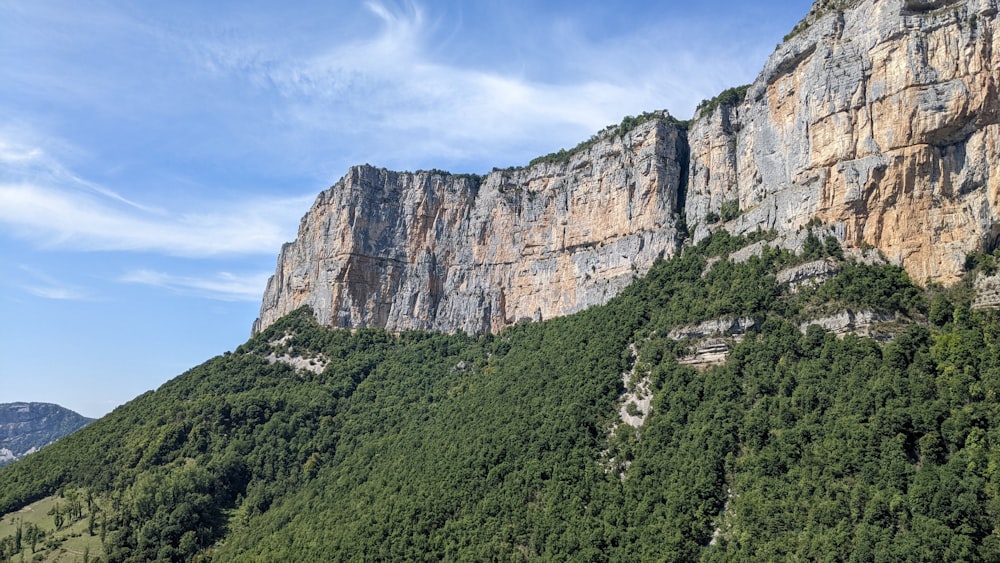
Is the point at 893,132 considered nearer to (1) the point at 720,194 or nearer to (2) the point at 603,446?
(1) the point at 720,194

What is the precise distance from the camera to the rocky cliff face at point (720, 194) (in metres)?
57.5

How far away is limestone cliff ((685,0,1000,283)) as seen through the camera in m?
56.4

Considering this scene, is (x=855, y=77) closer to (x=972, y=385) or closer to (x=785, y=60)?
(x=785, y=60)

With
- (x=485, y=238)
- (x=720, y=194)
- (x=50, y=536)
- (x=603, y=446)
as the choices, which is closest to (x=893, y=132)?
(x=720, y=194)

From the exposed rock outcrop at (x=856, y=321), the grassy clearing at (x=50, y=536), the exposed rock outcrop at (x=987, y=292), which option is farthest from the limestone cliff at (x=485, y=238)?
the grassy clearing at (x=50, y=536)

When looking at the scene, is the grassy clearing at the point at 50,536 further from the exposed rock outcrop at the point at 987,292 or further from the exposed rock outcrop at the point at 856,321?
the exposed rock outcrop at the point at 987,292

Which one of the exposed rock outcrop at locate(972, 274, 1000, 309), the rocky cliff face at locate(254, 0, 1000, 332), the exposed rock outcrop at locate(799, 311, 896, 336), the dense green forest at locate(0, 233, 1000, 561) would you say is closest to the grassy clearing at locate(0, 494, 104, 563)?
the dense green forest at locate(0, 233, 1000, 561)

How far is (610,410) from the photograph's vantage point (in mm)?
62906

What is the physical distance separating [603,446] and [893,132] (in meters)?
37.6

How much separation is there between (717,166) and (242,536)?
225 ft

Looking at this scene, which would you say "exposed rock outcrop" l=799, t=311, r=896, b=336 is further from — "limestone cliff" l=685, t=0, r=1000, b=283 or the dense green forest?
"limestone cliff" l=685, t=0, r=1000, b=283

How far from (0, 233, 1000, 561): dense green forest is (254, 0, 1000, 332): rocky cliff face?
5202mm

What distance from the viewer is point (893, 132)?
196 ft

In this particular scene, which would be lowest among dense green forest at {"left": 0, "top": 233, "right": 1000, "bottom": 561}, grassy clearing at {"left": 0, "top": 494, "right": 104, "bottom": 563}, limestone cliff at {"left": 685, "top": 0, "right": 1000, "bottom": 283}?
grassy clearing at {"left": 0, "top": 494, "right": 104, "bottom": 563}
